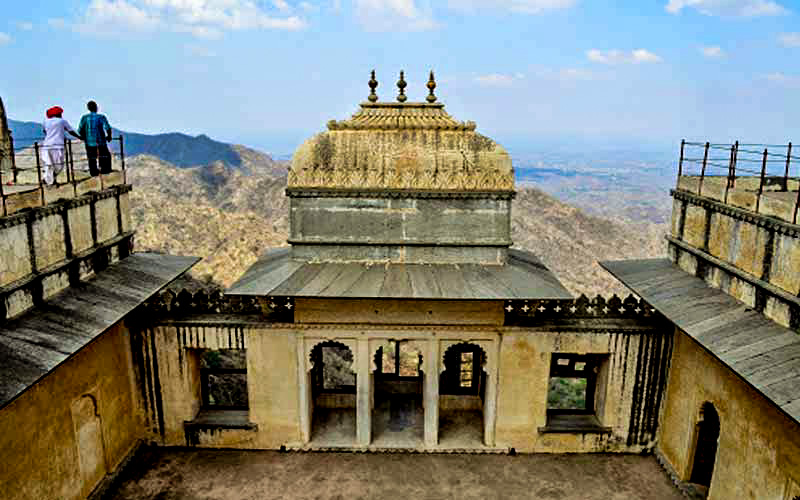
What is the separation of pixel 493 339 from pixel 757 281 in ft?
16.5

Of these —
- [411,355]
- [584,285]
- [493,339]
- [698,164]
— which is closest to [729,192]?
[698,164]

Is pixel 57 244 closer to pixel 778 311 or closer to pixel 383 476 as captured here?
pixel 383 476

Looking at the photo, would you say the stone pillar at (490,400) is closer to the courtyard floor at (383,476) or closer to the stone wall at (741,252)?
the courtyard floor at (383,476)

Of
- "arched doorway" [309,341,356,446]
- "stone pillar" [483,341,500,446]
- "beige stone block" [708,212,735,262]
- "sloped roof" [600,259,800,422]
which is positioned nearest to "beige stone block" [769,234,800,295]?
"sloped roof" [600,259,800,422]

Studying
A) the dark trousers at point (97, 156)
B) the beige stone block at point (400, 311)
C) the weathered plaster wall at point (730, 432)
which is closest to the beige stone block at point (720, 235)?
the weathered plaster wall at point (730, 432)

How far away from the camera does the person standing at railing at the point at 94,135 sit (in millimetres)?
12797

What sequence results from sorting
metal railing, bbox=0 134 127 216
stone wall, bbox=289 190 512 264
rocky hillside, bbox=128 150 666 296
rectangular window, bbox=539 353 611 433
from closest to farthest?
1. metal railing, bbox=0 134 127 216
2. stone wall, bbox=289 190 512 264
3. rectangular window, bbox=539 353 611 433
4. rocky hillside, bbox=128 150 666 296

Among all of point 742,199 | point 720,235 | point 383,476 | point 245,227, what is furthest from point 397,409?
point 245,227

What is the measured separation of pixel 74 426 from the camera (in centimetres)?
1083

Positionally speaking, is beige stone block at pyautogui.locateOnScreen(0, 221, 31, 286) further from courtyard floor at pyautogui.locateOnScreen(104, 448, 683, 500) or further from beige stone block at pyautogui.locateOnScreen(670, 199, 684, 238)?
beige stone block at pyautogui.locateOnScreen(670, 199, 684, 238)

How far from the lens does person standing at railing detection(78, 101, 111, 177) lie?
1280cm

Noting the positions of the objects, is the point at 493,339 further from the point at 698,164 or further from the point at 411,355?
the point at 411,355

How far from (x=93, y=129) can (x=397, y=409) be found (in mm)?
9435

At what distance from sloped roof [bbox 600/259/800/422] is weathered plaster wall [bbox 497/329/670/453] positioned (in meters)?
1.41
